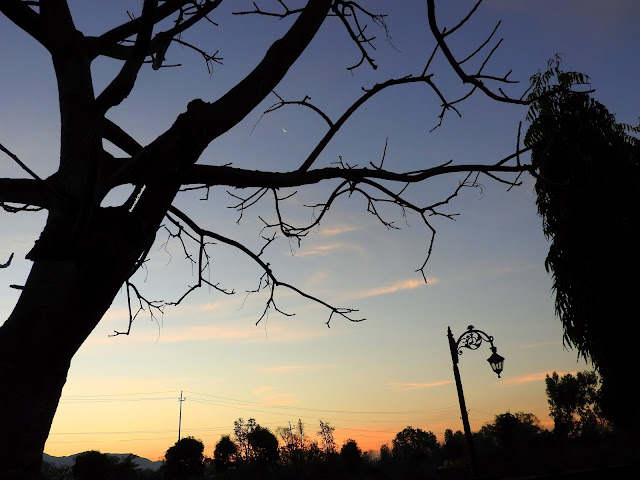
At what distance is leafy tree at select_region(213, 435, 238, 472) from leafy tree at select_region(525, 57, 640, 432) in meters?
42.4

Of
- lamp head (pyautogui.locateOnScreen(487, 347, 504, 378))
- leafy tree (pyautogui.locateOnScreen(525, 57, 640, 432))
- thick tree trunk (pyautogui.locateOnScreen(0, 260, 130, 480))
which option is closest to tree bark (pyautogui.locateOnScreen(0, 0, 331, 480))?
thick tree trunk (pyautogui.locateOnScreen(0, 260, 130, 480))

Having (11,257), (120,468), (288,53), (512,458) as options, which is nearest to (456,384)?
(288,53)

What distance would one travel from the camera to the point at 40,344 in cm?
150

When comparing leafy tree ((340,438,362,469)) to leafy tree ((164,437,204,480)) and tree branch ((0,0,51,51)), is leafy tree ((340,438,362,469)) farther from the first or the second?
tree branch ((0,0,51,51))

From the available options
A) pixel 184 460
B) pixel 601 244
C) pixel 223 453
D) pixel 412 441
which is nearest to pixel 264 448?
pixel 223 453

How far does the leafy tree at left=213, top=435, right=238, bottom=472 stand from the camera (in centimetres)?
5053

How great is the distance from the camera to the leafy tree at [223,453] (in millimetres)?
50531

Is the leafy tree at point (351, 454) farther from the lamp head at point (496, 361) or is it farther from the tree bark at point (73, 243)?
the tree bark at point (73, 243)

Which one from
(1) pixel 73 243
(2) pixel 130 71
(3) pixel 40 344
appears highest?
(2) pixel 130 71

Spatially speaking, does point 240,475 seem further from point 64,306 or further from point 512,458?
point 64,306

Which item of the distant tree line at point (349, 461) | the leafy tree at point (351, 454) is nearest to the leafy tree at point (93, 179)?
the distant tree line at point (349, 461)

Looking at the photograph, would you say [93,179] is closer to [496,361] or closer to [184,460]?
[496,361]

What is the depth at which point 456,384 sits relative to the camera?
10602mm

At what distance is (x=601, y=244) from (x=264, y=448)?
4049cm
